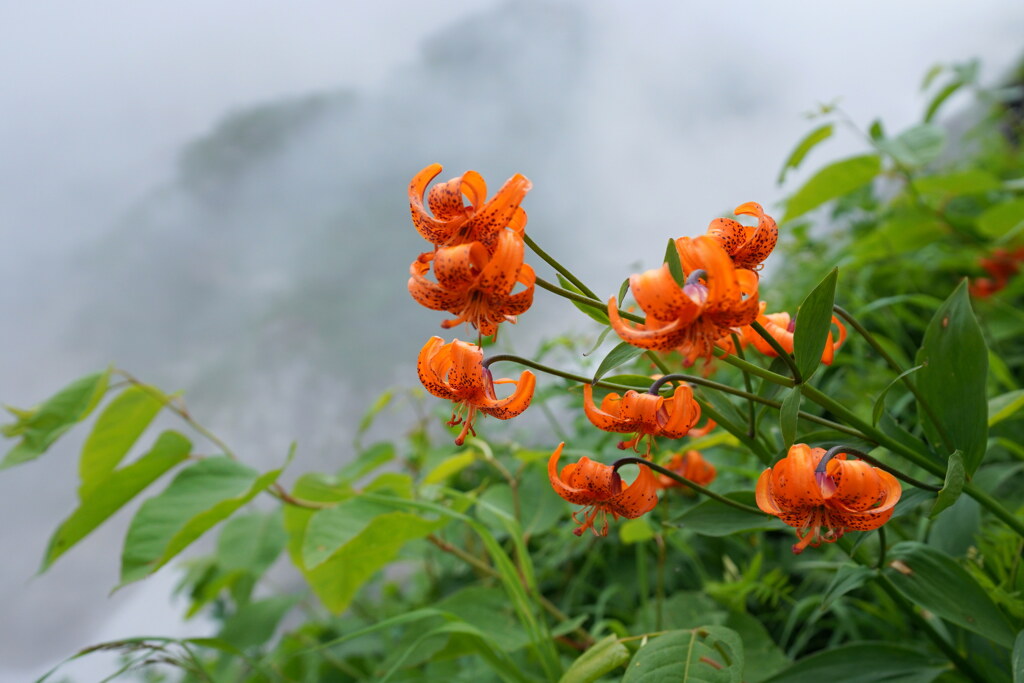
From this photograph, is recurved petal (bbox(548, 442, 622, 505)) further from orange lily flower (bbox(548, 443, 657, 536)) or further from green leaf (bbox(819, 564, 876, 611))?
green leaf (bbox(819, 564, 876, 611))

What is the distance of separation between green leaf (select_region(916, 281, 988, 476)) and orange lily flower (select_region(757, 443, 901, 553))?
157mm

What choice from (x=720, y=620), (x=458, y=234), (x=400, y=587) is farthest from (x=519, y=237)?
(x=400, y=587)

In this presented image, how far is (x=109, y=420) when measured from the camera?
3.01ft

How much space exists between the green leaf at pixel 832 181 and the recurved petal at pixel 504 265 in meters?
0.80

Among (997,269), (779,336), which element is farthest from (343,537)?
(997,269)

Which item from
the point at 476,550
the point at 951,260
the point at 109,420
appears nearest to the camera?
the point at 109,420

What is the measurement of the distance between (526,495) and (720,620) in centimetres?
30

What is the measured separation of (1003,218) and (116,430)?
4.43ft

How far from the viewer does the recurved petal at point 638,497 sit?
20.0 inches

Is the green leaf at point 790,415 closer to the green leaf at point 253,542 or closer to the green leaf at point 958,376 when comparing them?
the green leaf at point 958,376

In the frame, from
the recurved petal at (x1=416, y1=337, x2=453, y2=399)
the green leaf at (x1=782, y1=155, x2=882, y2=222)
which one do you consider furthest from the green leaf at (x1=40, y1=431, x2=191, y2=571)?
the green leaf at (x1=782, y1=155, x2=882, y2=222)

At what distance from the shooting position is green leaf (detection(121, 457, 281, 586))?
28.8 inches

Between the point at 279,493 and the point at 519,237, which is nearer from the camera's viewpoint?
the point at 519,237

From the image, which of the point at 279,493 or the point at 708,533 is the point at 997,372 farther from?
the point at 279,493
